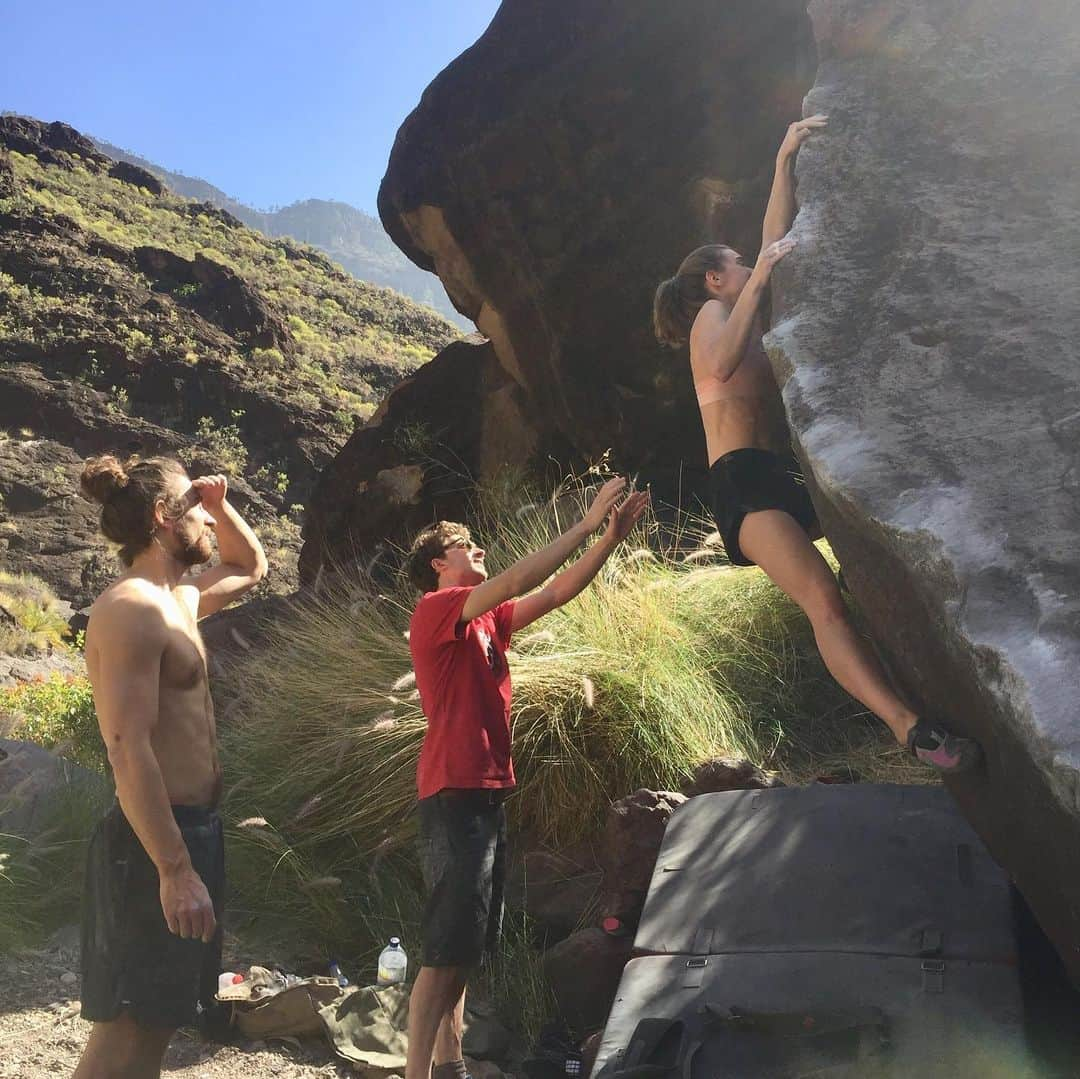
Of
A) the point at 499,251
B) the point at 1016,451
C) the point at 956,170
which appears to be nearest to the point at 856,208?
the point at 956,170

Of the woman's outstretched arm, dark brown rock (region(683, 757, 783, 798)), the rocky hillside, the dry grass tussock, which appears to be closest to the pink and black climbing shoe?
the woman's outstretched arm

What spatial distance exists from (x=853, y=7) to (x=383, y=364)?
2909 cm

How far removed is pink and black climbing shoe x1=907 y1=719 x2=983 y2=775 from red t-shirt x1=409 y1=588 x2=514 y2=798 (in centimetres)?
147

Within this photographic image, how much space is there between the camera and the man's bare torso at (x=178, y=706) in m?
2.87

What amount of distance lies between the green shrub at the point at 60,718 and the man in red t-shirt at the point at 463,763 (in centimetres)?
484

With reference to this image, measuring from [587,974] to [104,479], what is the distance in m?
2.55

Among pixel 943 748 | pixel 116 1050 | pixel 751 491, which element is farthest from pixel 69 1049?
pixel 943 748

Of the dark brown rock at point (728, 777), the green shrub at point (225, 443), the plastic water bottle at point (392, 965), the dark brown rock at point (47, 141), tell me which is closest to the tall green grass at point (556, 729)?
the plastic water bottle at point (392, 965)

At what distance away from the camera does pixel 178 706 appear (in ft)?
9.61

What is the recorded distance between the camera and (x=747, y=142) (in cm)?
826

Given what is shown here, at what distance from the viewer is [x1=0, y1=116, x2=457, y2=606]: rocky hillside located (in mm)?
19531

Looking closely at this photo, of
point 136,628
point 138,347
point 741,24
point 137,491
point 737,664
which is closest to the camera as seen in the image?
point 136,628

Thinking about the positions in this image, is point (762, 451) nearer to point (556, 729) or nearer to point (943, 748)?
point (943, 748)

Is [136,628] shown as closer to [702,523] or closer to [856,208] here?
[856,208]
